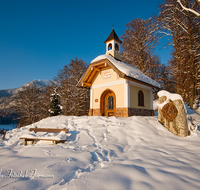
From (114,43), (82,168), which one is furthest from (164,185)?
(114,43)

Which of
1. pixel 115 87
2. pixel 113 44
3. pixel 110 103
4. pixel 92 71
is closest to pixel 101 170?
pixel 115 87

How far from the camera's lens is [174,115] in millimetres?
6777

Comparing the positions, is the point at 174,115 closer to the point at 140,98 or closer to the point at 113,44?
the point at 140,98

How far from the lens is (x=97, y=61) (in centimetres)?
1088

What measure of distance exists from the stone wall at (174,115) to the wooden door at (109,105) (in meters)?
4.34

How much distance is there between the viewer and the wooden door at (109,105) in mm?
11294

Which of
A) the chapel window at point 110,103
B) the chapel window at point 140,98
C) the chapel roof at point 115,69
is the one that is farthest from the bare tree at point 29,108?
the chapel window at point 140,98

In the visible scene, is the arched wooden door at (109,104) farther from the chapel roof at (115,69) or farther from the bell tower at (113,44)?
the bell tower at (113,44)

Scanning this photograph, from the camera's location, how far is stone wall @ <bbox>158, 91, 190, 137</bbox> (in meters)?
→ 6.48

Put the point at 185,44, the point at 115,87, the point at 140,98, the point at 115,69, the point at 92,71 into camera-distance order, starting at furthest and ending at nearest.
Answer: the point at 185,44 → the point at 92,71 → the point at 140,98 → the point at 115,87 → the point at 115,69

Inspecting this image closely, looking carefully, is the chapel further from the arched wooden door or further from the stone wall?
the stone wall

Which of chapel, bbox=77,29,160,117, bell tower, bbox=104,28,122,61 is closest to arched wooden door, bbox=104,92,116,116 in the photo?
chapel, bbox=77,29,160,117

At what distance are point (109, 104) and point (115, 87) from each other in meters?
1.63

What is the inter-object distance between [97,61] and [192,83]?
1131 centimetres
